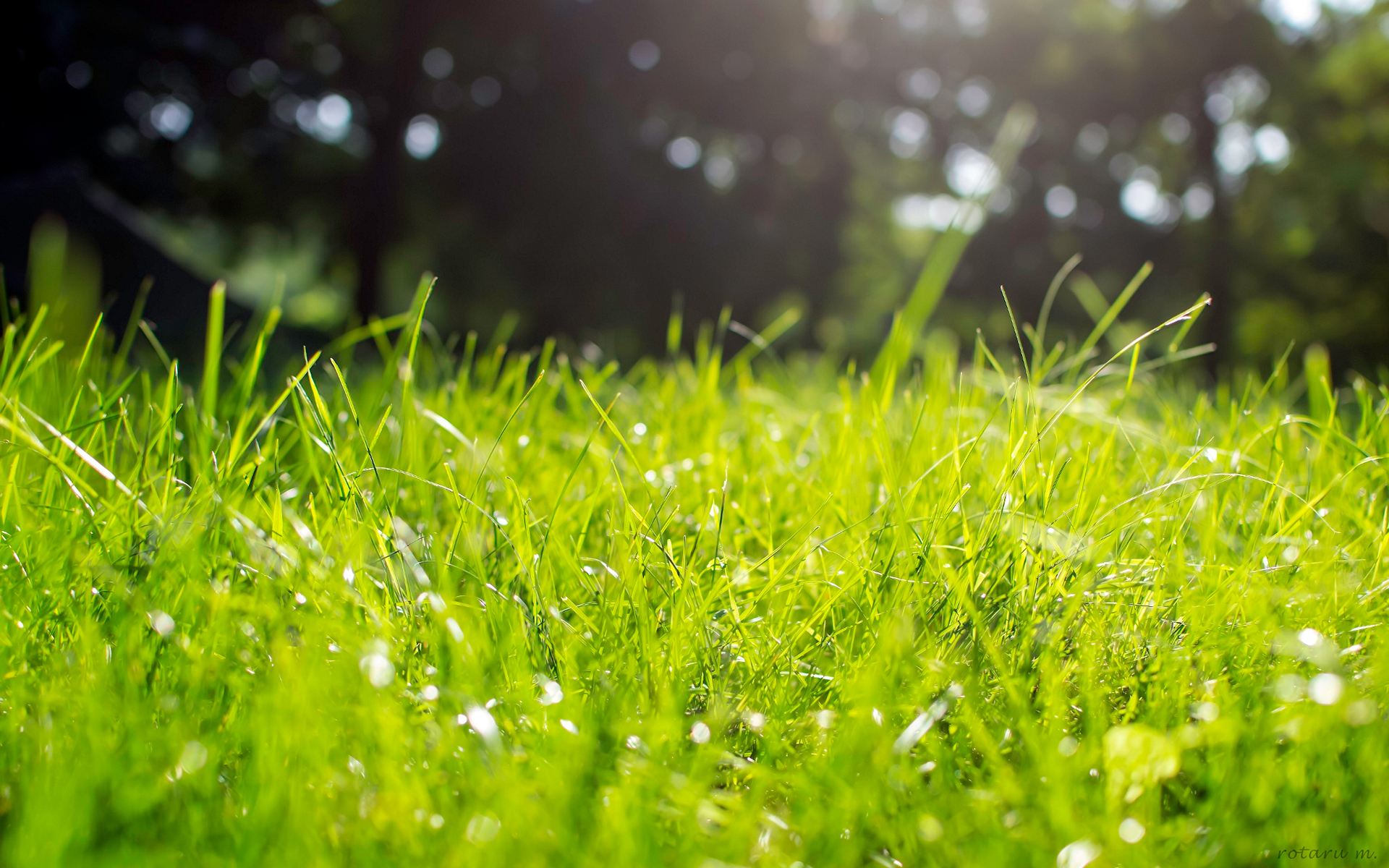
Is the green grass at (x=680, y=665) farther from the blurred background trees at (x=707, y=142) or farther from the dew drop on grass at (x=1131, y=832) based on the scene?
the blurred background trees at (x=707, y=142)

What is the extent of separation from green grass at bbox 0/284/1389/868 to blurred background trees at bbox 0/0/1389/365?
11.4 metres

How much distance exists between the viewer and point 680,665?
103 centimetres

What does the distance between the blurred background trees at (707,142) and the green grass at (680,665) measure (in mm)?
11399

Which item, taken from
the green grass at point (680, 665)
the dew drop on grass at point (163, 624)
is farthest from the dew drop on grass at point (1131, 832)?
the dew drop on grass at point (163, 624)

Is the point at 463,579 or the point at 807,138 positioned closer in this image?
the point at 463,579

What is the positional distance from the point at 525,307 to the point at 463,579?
48.7 ft

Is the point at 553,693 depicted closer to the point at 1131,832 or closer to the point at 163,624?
the point at 163,624

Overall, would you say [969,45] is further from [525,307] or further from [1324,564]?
[1324,564]

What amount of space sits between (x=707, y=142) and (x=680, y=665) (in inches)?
681

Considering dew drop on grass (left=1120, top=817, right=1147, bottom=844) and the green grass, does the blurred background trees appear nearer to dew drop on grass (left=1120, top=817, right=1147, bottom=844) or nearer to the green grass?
the green grass

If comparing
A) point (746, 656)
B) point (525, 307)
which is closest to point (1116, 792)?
point (746, 656)

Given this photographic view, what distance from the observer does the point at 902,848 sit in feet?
2.69

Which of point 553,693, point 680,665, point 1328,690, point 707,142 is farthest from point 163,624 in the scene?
point 707,142

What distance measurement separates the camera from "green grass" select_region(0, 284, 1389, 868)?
0.79 meters
